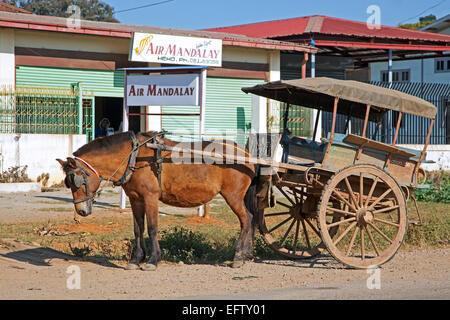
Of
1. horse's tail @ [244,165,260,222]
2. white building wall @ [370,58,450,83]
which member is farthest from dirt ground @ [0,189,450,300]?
white building wall @ [370,58,450,83]

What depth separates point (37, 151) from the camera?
18047 mm

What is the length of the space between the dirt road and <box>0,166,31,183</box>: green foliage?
27.0 feet

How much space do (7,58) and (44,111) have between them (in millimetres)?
1962

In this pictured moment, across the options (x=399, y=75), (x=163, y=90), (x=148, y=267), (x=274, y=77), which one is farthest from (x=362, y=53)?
(x=148, y=267)

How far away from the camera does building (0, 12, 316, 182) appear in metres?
18.0

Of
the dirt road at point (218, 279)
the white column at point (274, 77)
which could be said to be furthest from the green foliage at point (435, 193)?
the dirt road at point (218, 279)

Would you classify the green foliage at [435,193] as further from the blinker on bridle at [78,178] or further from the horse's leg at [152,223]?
the blinker on bridle at [78,178]

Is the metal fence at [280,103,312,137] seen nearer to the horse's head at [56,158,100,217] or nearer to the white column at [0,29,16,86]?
the white column at [0,29,16,86]

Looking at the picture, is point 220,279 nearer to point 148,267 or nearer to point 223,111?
Answer: point 148,267

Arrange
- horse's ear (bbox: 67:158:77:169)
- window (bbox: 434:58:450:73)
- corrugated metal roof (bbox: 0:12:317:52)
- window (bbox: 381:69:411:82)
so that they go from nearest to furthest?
horse's ear (bbox: 67:158:77:169) < corrugated metal roof (bbox: 0:12:317:52) < window (bbox: 434:58:450:73) < window (bbox: 381:69:411:82)
